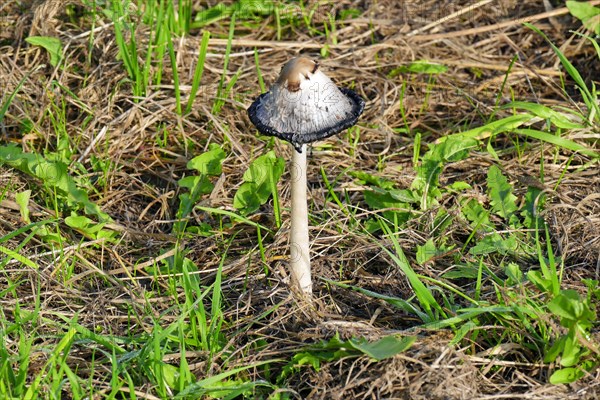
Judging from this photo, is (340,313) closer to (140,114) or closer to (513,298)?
(513,298)

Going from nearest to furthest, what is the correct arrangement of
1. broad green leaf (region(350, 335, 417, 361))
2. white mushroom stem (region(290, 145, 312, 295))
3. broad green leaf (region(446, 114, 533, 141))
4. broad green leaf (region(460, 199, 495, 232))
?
1. broad green leaf (region(350, 335, 417, 361))
2. white mushroom stem (region(290, 145, 312, 295))
3. broad green leaf (region(460, 199, 495, 232))
4. broad green leaf (region(446, 114, 533, 141))

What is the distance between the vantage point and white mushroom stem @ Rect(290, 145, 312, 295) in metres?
2.83

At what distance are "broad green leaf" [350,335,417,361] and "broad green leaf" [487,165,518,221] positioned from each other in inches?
38.2

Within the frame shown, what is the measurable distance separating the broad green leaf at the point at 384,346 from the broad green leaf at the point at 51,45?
7.66ft

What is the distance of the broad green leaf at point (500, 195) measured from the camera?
3.40m

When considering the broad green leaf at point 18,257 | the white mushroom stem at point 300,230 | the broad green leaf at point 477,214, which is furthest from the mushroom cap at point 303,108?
the broad green leaf at point 18,257

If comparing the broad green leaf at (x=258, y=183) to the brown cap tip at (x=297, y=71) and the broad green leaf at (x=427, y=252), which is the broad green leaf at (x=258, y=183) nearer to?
the broad green leaf at (x=427, y=252)

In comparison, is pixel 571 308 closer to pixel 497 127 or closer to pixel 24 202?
pixel 497 127

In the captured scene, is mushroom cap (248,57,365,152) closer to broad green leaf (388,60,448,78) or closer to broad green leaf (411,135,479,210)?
broad green leaf (411,135,479,210)

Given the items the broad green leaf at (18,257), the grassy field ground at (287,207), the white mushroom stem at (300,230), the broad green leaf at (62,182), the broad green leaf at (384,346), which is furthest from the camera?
the broad green leaf at (62,182)

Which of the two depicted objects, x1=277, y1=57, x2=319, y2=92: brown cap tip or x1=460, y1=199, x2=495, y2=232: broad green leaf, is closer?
x1=277, y1=57, x2=319, y2=92: brown cap tip

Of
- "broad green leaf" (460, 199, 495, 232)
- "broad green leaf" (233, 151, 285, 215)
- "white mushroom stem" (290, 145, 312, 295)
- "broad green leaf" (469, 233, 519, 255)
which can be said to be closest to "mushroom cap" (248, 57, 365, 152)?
"white mushroom stem" (290, 145, 312, 295)

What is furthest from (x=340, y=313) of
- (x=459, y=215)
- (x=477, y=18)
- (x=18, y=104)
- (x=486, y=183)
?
(x=477, y=18)

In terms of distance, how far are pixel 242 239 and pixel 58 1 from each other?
183cm
